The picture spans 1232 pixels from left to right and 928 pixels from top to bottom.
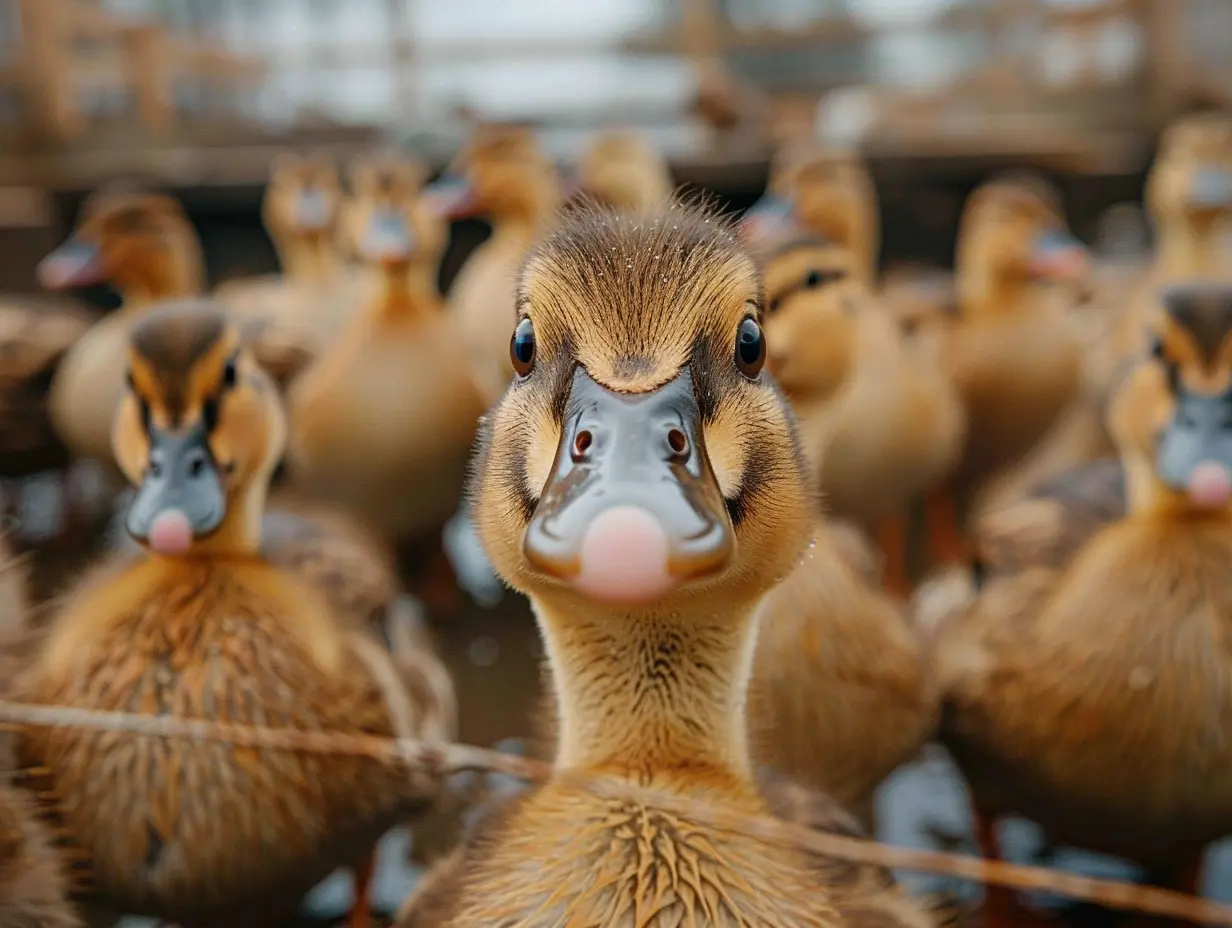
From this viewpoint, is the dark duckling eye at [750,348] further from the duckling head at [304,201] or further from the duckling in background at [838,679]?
the duckling head at [304,201]

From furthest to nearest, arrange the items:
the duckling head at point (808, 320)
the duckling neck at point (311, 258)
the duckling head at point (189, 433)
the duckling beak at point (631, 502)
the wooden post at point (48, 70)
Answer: the wooden post at point (48, 70), the duckling neck at point (311, 258), the duckling head at point (808, 320), the duckling head at point (189, 433), the duckling beak at point (631, 502)

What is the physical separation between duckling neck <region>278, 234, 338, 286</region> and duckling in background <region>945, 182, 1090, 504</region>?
3.09m

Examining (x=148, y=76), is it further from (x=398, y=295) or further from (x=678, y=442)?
(x=678, y=442)

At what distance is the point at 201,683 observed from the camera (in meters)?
1.76

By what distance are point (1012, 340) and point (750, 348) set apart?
3.59 m

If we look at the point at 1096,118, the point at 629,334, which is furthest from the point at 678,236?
the point at 1096,118

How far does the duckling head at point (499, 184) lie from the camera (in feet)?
17.1

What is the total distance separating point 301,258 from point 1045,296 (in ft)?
11.7

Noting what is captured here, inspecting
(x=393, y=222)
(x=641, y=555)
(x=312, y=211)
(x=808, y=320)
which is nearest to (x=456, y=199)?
(x=312, y=211)

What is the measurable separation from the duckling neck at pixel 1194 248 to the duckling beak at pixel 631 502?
13.2ft

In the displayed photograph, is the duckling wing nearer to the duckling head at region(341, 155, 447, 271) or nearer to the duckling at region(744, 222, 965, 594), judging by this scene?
the duckling at region(744, 222, 965, 594)

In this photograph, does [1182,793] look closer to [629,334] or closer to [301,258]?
[629,334]

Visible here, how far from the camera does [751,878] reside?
1.19m

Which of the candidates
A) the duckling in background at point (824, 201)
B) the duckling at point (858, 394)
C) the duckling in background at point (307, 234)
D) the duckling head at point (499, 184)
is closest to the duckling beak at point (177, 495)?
the duckling at point (858, 394)
